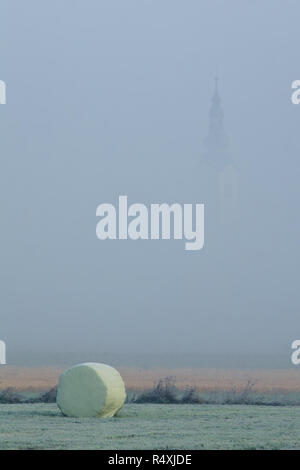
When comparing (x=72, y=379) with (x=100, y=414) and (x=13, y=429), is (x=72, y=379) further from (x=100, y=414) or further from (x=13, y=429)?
(x=13, y=429)

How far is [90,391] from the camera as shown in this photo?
12906 millimetres

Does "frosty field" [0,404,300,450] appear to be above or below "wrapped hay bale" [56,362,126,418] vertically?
below

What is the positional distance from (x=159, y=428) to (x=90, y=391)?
4.44ft

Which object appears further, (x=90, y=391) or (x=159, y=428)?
(x=90, y=391)

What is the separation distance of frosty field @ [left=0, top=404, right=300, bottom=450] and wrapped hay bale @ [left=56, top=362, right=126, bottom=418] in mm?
157

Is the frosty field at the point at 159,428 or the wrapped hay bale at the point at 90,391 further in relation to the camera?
the wrapped hay bale at the point at 90,391

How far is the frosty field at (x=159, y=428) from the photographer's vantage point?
10.6 metres

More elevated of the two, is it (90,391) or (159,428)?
(90,391)

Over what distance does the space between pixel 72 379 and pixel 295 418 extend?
239 cm

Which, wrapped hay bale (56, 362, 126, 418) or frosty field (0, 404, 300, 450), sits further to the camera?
wrapped hay bale (56, 362, 126, 418)

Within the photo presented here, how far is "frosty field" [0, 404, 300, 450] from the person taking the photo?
34.9 feet

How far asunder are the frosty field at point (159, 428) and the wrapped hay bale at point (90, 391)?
157 mm

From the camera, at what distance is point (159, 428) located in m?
11.8
